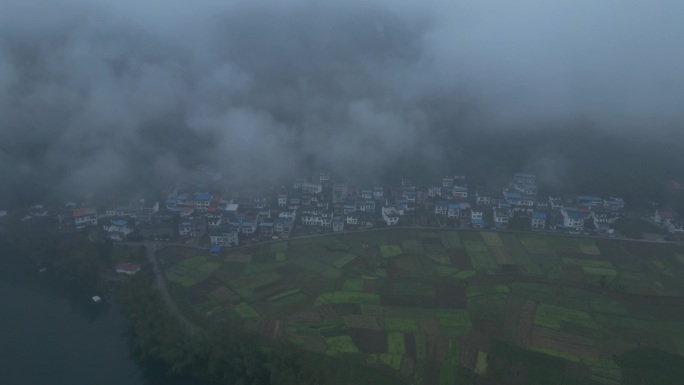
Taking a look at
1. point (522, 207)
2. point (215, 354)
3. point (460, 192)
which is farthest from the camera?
point (460, 192)

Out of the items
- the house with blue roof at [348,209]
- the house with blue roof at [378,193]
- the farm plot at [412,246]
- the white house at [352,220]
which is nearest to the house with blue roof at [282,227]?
the white house at [352,220]

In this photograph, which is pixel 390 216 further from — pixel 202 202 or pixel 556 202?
pixel 202 202

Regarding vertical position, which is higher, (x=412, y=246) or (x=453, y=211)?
(x=453, y=211)

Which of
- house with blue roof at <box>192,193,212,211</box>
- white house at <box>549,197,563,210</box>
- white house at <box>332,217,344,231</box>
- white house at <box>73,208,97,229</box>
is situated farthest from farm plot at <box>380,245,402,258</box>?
white house at <box>73,208,97,229</box>

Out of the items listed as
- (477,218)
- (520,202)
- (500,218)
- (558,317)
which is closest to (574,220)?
(520,202)

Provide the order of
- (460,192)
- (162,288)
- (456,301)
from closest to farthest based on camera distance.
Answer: (456,301)
(162,288)
(460,192)
